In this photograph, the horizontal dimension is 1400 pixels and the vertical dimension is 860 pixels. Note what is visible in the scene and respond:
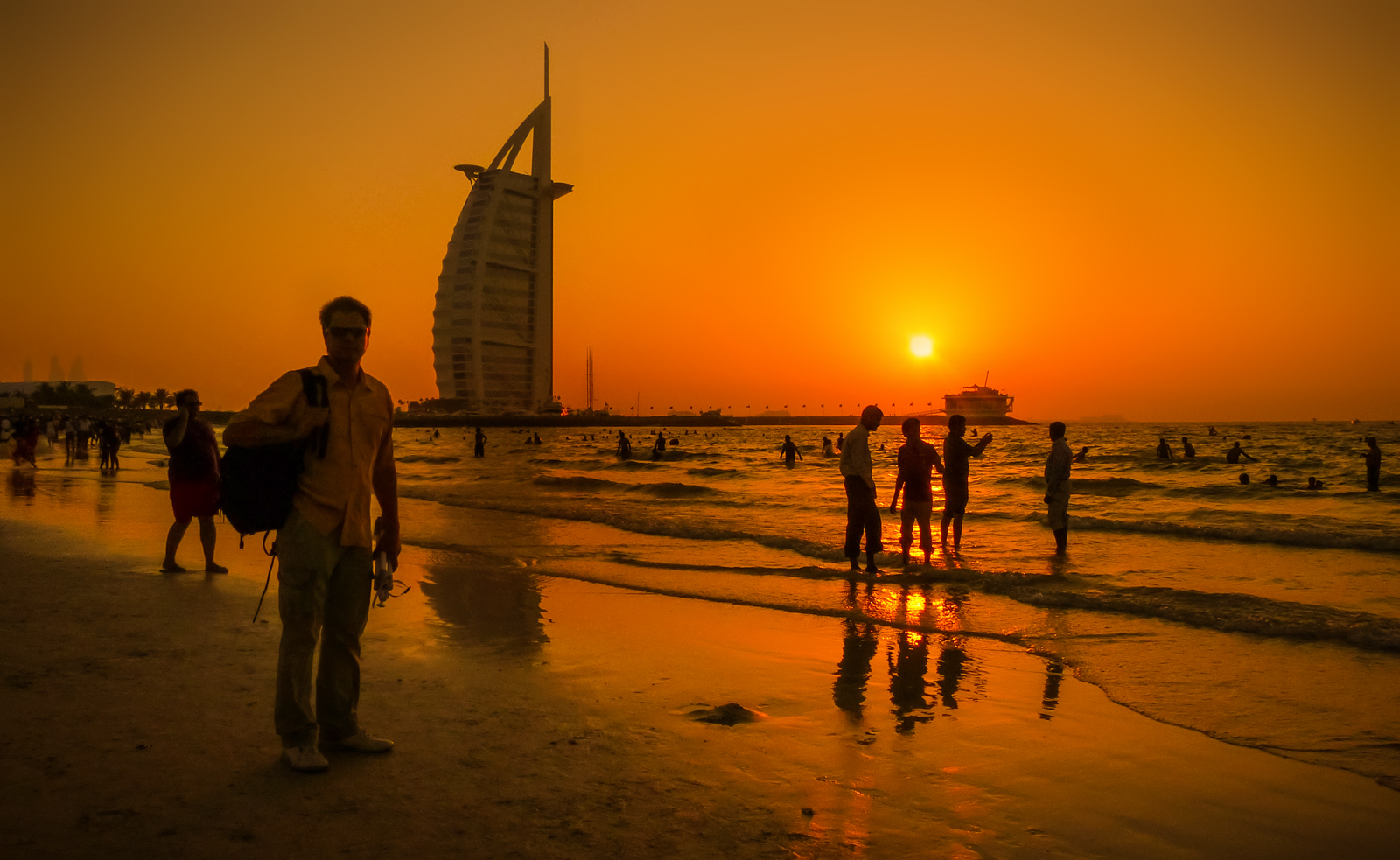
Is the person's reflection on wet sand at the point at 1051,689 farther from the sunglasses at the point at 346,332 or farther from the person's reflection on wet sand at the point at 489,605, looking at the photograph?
the sunglasses at the point at 346,332

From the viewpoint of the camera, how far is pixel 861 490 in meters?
10.2

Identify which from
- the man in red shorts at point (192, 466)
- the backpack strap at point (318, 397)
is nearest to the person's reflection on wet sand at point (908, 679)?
the backpack strap at point (318, 397)

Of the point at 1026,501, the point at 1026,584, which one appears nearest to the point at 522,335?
the point at 1026,501

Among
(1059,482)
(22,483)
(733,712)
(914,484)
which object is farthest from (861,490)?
(22,483)

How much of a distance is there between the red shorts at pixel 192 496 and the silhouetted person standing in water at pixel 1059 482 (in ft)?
31.5

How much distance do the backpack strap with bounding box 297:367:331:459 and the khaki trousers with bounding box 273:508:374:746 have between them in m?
0.27

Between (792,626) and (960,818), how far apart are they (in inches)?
162

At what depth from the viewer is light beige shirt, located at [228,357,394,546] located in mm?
3502

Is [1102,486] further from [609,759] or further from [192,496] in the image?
[609,759]

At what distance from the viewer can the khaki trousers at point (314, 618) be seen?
3.54 metres

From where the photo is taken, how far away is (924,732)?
4.65 meters

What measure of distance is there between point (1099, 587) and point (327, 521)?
8.72 meters

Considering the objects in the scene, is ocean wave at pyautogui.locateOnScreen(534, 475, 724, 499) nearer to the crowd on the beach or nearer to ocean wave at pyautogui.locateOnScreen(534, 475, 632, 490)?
ocean wave at pyautogui.locateOnScreen(534, 475, 632, 490)

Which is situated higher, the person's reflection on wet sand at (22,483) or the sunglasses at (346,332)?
the sunglasses at (346,332)
